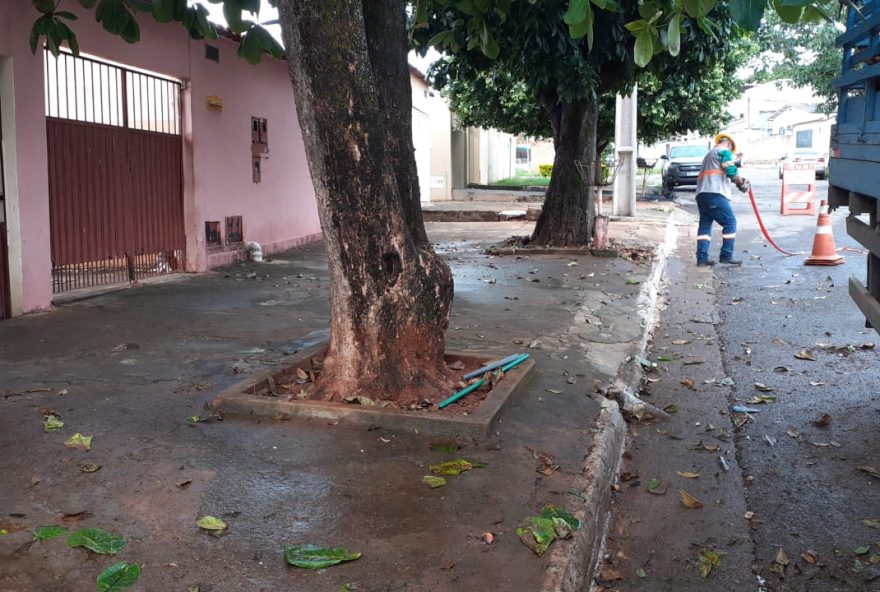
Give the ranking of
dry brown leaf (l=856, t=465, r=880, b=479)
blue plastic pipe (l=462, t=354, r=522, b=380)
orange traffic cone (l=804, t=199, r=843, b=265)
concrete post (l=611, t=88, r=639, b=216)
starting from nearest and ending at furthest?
dry brown leaf (l=856, t=465, r=880, b=479) → blue plastic pipe (l=462, t=354, r=522, b=380) → orange traffic cone (l=804, t=199, r=843, b=265) → concrete post (l=611, t=88, r=639, b=216)

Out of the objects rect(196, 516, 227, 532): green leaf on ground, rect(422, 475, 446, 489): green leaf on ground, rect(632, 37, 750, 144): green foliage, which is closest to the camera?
rect(196, 516, 227, 532): green leaf on ground

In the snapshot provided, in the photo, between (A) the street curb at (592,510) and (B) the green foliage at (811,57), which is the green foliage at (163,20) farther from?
(B) the green foliage at (811,57)

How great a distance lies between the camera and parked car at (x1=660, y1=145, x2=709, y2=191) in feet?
96.5

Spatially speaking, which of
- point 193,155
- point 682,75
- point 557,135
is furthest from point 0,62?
point 682,75

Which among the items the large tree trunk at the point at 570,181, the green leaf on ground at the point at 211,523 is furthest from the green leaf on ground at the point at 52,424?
the large tree trunk at the point at 570,181

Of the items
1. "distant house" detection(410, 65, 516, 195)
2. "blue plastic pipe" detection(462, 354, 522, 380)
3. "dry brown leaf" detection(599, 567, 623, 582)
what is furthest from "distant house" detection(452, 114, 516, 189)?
"dry brown leaf" detection(599, 567, 623, 582)

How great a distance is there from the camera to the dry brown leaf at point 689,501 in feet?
13.0

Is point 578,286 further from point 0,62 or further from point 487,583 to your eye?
point 487,583

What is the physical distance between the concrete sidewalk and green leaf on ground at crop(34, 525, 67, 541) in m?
0.04

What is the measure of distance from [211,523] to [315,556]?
1.68ft

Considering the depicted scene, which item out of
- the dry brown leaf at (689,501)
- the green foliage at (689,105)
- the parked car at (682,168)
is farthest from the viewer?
the parked car at (682,168)

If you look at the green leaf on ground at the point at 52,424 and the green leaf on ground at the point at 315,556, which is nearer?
the green leaf on ground at the point at 315,556

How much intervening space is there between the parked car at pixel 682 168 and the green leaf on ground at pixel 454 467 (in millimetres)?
26779

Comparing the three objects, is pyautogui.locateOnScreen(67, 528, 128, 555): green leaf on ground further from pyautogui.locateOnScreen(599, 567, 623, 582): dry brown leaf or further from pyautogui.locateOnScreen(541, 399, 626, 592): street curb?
pyautogui.locateOnScreen(599, 567, 623, 582): dry brown leaf
